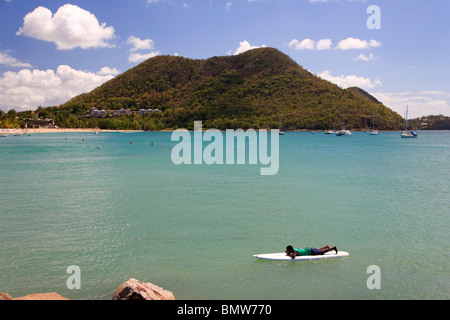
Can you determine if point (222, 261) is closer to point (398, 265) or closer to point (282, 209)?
point (398, 265)

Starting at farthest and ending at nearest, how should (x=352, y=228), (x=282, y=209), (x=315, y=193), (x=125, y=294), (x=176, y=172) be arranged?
(x=176, y=172) < (x=315, y=193) < (x=282, y=209) < (x=352, y=228) < (x=125, y=294)

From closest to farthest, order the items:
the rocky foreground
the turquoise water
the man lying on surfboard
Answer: the rocky foreground
the turquoise water
the man lying on surfboard

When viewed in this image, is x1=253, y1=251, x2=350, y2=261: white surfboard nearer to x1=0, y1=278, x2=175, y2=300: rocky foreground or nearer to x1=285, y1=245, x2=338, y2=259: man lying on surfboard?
x1=285, y1=245, x2=338, y2=259: man lying on surfboard

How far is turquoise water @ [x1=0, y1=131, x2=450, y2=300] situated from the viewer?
11.9m

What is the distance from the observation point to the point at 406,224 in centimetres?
1972

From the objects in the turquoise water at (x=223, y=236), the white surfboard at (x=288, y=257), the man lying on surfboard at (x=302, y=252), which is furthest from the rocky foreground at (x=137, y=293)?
the man lying on surfboard at (x=302, y=252)

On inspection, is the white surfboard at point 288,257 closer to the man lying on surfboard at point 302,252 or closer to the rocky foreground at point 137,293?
the man lying on surfboard at point 302,252

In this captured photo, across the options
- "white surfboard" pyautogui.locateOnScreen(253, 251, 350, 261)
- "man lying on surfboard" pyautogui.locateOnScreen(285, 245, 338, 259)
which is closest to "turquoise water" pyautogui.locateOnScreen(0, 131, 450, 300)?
"white surfboard" pyautogui.locateOnScreen(253, 251, 350, 261)

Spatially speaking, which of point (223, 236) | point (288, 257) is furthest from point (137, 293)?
point (223, 236)

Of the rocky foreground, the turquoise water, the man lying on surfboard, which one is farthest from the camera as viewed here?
the man lying on surfboard

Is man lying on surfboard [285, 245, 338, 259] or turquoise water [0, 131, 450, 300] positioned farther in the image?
man lying on surfboard [285, 245, 338, 259]

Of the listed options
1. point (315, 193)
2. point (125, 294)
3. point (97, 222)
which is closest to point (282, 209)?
point (315, 193)

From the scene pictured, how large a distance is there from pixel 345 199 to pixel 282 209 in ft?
21.5

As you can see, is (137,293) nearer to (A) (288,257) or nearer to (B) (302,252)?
(A) (288,257)
